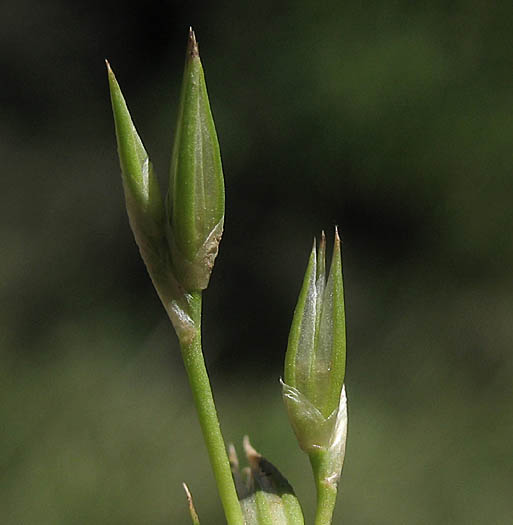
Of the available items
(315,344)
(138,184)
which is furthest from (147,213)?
(315,344)

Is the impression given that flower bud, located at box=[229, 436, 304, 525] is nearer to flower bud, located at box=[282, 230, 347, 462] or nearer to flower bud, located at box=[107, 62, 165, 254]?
flower bud, located at box=[282, 230, 347, 462]

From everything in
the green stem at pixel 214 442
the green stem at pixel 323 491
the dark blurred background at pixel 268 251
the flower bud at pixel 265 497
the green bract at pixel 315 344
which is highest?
the green bract at pixel 315 344

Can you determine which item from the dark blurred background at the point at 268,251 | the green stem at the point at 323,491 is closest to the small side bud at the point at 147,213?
the green stem at the point at 323,491

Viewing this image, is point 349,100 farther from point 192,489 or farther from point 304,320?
point 304,320

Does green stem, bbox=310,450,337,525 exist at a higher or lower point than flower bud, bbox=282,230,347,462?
lower

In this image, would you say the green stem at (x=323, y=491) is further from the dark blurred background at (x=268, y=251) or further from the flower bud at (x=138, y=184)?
the dark blurred background at (x=268, y=251)

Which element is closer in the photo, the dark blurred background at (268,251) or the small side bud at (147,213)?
the small side bud at (147,213)

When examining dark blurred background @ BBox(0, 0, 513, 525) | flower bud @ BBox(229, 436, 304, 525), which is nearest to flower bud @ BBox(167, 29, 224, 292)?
flower bud @ BBox(229, 436, 304, 525)

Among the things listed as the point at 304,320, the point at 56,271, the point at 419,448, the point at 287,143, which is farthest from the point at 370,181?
the point at 304,320
